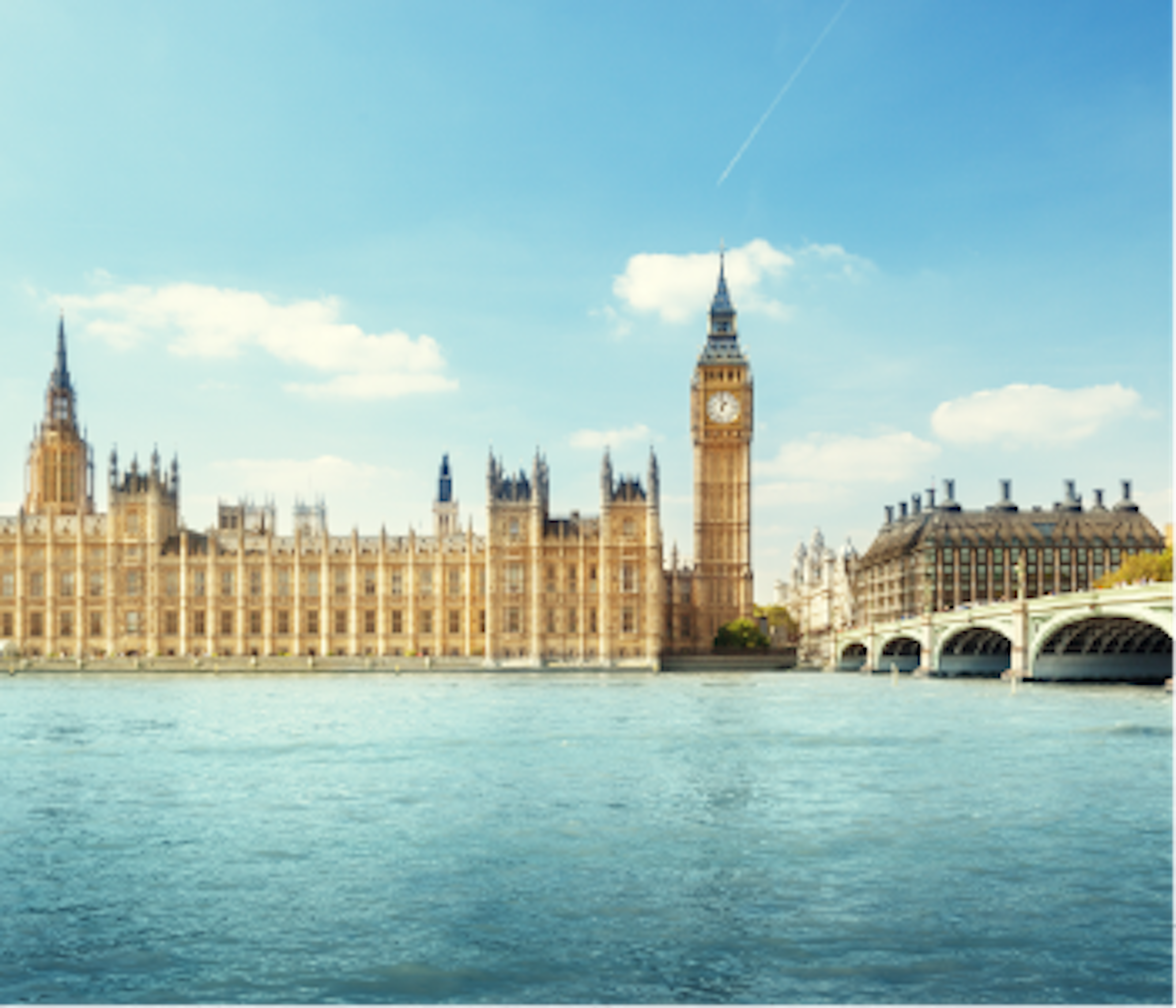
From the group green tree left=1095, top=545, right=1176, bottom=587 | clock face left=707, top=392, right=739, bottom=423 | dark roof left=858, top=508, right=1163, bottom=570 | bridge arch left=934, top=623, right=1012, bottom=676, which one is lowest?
bridge arch left=934, top=623, right=1012, bottom=676

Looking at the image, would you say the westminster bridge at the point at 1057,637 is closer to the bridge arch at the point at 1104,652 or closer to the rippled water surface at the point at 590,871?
the bridge arch at the point at 1104,652

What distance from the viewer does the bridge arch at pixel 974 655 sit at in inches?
Result: 3255

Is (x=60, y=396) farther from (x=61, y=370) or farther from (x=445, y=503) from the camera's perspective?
(x=445, y=503)

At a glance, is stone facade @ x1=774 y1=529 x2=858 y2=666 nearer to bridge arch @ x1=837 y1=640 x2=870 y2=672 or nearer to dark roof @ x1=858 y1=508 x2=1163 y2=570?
bridge arch @ x1=837 y1=640 x2=870 y2=672

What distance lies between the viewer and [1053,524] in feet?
427

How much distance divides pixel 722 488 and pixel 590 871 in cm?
10263

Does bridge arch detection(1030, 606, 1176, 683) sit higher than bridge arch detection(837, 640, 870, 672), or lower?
higher

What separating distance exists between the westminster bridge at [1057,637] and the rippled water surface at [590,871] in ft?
68.8

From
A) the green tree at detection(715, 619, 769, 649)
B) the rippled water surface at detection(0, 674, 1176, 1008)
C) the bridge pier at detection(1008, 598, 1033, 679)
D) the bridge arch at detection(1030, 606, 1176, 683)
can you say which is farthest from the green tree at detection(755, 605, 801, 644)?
the rippled water surface at detection(0, 674, 1176, 1008)

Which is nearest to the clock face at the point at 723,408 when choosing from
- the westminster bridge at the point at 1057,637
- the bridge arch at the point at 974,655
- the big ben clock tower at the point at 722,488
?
the big ben clock tower at the point at 722,488

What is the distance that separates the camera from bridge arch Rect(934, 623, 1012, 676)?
271 feet

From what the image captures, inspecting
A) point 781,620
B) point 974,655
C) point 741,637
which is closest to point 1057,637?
point 974,655

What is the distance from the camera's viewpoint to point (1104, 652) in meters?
72.1

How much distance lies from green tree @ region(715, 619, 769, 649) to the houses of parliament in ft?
20.7
